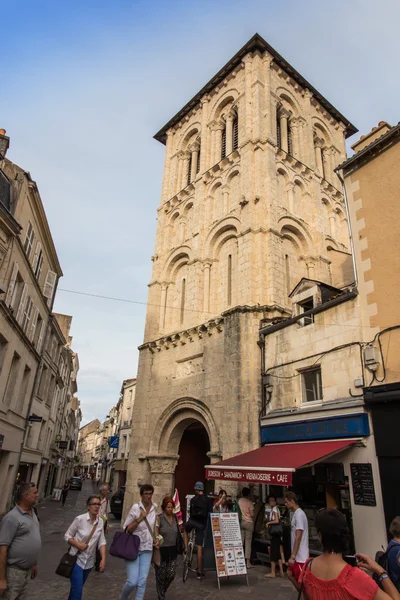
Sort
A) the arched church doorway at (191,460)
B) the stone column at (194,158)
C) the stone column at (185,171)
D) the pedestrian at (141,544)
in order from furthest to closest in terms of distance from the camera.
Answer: the stone column at (185,171)
the stone column at (194,158)
the arched church doorway at (191,460)
the pedestrian at (141,544)

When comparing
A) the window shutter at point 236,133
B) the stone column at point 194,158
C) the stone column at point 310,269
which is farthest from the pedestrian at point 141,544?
the stone column at point 194,158

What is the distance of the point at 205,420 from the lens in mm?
14547

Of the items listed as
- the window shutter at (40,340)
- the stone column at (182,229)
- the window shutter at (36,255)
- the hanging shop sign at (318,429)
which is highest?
the stone column at (182,229)

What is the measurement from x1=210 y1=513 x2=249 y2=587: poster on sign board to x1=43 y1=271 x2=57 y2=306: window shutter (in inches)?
614

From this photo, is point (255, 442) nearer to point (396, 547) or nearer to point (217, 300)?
point (217, 300)

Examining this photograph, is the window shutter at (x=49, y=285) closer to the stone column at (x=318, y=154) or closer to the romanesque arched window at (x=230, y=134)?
the romanesque arched window at (x=230, y=134)

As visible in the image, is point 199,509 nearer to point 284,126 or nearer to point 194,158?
point 284,126

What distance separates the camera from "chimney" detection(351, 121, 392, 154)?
1185 cm

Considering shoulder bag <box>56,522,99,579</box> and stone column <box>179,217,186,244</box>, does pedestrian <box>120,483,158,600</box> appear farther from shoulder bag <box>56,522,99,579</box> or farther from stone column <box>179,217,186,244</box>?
stone column <box>179,217,186,244</box>

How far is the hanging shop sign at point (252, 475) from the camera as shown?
8539mm

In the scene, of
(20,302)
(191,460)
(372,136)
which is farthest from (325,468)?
(20,302)

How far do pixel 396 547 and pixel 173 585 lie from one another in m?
5.49

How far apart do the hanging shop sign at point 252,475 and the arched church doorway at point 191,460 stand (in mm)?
5966

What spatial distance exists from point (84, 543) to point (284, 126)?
843 inches
